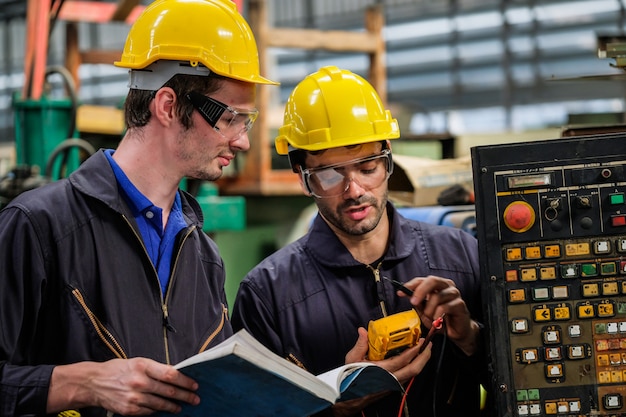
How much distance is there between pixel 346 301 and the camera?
164 centimetres

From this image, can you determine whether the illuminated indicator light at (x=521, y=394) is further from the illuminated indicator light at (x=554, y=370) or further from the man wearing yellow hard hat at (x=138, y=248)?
the man wearing yellow hard hat at (x=138, y=248)

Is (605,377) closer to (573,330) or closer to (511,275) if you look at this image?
(573,330)

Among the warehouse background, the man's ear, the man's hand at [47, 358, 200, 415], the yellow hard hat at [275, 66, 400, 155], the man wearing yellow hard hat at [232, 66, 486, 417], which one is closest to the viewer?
the man's hand at [47, 358, 200, 415]

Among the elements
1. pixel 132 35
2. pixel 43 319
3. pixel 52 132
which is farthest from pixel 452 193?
pixel 52 132

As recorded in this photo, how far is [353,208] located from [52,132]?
195 cm

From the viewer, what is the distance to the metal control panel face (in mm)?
1325

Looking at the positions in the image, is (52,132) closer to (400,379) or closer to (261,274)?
(261,274)

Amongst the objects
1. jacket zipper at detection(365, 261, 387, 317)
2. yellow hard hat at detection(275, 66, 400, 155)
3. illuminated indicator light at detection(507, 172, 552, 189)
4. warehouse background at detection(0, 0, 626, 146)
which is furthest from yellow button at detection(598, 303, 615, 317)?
warehouse background at detection(0, 0, 626, 146)

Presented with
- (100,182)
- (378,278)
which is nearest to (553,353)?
(378,278)

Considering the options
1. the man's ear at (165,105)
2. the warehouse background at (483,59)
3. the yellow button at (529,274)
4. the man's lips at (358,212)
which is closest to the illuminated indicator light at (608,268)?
the yellow button at (529,274)

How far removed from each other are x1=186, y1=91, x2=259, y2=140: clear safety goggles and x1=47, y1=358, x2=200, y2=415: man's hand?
450 millimetres

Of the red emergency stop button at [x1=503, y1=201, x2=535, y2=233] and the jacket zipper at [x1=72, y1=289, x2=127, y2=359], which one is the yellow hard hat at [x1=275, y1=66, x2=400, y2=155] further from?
the jacket zipper at [x1=72, y1=289, x2=127, y2=359]

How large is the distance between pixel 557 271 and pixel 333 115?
599mm

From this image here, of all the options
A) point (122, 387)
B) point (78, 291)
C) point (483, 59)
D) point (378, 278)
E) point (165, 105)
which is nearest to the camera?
point (122, 387)
